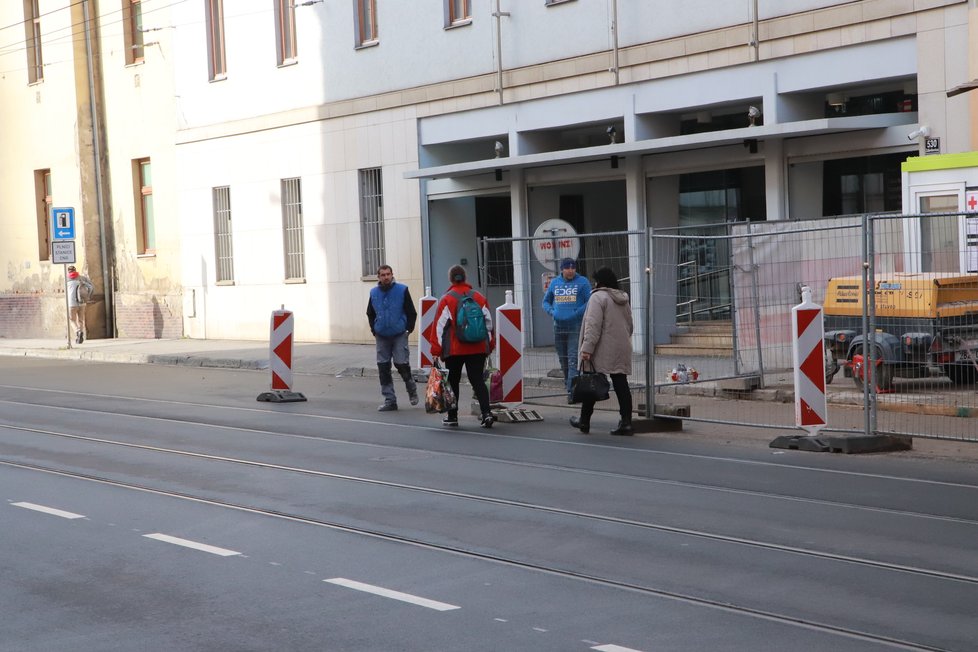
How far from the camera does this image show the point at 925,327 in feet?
38.8

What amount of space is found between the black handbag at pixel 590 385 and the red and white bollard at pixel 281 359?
17.7ft

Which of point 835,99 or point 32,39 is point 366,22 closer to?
point 835,99


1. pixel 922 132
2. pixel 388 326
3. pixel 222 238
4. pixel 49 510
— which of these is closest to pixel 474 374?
pixel 388 326

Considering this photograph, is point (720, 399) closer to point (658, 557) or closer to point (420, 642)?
point (658, 557)

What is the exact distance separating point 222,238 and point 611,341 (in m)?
19.0

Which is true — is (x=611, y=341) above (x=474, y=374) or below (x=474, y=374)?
above

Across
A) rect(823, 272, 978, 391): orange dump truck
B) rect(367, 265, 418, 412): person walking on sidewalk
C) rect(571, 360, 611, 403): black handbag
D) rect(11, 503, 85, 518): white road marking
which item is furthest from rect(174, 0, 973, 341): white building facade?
rect(11, 503, 85, 518): white road marking

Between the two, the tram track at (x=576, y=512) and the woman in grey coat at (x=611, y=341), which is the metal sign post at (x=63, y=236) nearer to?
the tram track at (x=576, y=512)

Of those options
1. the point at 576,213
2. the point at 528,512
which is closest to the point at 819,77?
the point at 576,213

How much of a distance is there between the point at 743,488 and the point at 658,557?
2.53m

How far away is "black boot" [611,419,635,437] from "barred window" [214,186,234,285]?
18625 millimetres

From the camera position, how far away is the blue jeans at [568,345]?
16.0 meters

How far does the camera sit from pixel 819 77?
18672 millimetres

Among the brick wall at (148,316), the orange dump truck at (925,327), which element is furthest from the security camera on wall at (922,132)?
the brick wall at (148,316)
